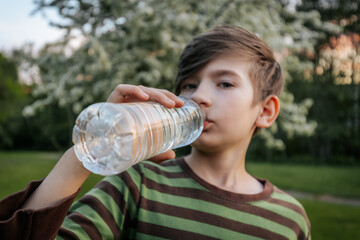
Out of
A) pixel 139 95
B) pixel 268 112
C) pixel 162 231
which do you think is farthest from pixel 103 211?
pixel 268 112

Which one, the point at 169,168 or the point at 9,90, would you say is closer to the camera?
the point at 169,168

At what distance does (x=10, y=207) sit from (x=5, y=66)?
26298 mm

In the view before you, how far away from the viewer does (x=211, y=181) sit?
1664mm

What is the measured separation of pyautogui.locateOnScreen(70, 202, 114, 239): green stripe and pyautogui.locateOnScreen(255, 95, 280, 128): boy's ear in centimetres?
93

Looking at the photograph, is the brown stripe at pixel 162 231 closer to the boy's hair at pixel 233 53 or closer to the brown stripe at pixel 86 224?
the brown stripe at pixel 86 224

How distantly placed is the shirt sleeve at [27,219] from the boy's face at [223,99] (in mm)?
720

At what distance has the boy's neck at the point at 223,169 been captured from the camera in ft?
5.50

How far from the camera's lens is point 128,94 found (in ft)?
3.76

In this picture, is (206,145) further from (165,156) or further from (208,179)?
(165,156)

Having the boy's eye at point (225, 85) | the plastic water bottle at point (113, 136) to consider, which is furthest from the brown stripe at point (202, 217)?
the boy's eye at point (225, 85)

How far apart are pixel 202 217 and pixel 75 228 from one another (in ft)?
1.76

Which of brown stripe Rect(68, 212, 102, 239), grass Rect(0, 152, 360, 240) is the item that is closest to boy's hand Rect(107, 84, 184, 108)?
brown stripe Rect(68, 212, 102, 239)

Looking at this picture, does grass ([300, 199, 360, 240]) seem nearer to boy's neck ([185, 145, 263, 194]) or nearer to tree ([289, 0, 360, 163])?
boy's neck ([185, 145, 263, 194])

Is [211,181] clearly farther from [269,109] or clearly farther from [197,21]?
[197,21]
